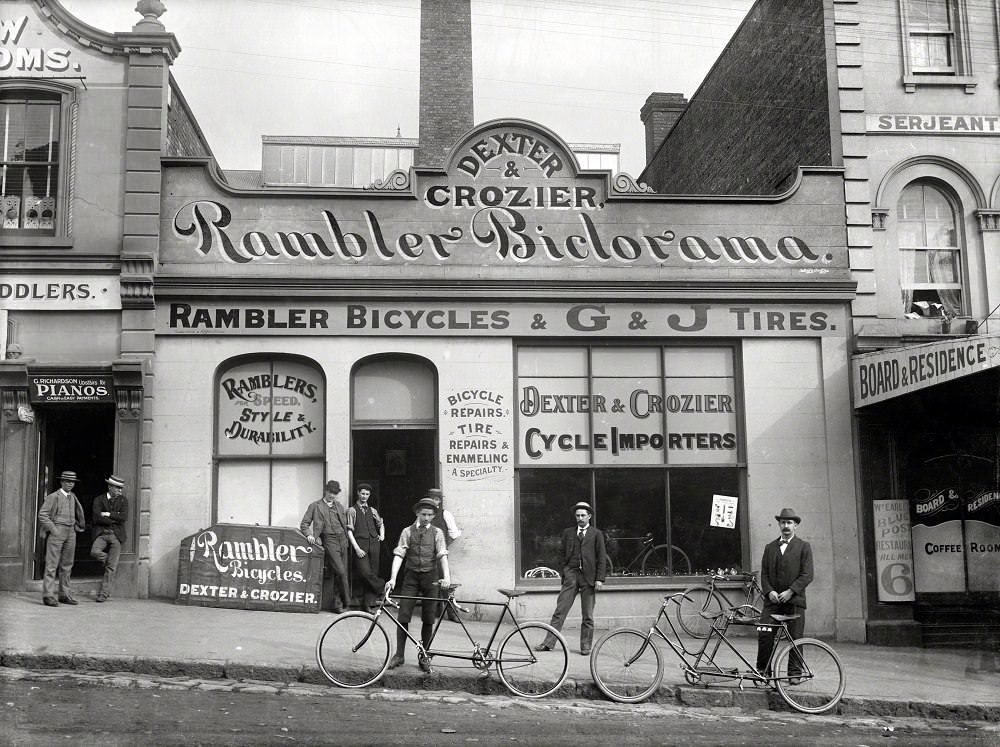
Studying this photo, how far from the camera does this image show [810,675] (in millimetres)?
10234

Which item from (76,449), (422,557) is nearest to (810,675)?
(422,557)

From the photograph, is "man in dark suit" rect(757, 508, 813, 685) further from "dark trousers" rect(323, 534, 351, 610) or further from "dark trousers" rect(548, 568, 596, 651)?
"dark trousers" rect(323, 534, 351, 610)

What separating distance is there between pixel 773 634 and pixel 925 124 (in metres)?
9.28

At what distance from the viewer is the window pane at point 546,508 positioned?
14.5 meters

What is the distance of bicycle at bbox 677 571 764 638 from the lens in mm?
14141

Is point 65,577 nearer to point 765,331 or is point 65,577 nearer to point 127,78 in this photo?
point 127,78

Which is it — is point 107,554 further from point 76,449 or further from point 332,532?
point 332,532

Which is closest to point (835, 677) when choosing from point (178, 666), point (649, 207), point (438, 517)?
point (438, 517)

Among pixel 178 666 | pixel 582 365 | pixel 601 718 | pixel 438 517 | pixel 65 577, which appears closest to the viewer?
pixel 601 718

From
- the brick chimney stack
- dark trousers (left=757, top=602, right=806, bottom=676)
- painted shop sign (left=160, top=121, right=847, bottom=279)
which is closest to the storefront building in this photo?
painted shop sign (left=160, top=121, right=847, bottom=279)

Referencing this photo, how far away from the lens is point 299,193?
14812 millimetres

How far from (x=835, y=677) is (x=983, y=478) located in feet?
20.7

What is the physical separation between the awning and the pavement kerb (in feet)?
13.1

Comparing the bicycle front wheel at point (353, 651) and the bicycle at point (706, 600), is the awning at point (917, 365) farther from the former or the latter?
the bicycle front wheel at point (353, 651)
